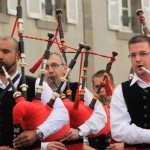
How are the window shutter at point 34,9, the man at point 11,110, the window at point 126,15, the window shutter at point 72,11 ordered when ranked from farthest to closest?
the window at point 126,15 → the window shutter at point 72,11 → the window shutter at point 34,9 → the man at point 11,110

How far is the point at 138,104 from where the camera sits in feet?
26.9

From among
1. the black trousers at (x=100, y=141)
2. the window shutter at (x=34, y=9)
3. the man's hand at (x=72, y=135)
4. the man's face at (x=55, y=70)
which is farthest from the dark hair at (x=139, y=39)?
the window shutter at (x=34, y=9)

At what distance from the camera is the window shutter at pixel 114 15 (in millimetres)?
20031

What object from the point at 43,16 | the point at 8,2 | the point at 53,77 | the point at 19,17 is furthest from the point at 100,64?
the point at 19,17

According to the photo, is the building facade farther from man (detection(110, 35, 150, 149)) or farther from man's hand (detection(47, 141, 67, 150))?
man (detection(110, 35, 150, 149))

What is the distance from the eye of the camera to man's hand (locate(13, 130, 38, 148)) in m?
7.81

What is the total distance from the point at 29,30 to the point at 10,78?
920 cm

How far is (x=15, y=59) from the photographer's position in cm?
813

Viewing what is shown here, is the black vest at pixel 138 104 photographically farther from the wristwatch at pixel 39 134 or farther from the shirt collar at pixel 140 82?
the wristwatch at pixel 39 134

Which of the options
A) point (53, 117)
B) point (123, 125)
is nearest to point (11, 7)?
point (53, 117)

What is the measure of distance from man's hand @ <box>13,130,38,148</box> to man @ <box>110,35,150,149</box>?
2.55 feet

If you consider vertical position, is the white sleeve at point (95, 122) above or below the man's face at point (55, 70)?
below

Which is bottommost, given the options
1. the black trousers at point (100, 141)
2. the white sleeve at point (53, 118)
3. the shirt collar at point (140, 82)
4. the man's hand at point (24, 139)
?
the black trousers at point (100, 141)

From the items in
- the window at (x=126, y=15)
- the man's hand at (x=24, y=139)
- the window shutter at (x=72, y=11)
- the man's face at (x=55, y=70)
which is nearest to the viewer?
the man's hand at (x=24, y=139)
